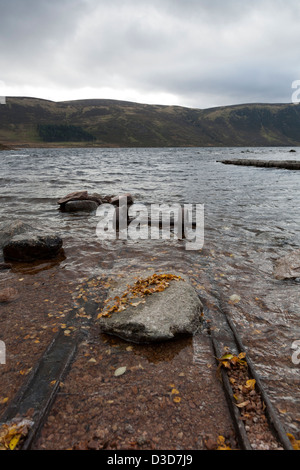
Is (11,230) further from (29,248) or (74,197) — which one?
(74,197)

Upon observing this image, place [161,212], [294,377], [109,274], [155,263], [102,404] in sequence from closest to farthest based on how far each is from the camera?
[102,404] < [294,377] < [109,274] < [155,263] < [161,212]

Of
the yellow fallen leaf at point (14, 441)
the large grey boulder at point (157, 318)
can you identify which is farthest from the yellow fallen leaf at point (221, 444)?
the yellow fallen leaf at point (14, 441)

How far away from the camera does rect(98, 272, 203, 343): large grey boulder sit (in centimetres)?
460

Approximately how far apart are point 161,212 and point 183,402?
477 inches

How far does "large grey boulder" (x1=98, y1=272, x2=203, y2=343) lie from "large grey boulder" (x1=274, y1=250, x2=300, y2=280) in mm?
3116

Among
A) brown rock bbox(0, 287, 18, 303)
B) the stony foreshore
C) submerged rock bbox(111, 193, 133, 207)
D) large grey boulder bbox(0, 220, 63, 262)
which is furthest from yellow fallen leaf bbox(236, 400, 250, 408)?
the stony foreshore

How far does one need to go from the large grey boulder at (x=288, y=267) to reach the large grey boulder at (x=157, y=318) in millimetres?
3116

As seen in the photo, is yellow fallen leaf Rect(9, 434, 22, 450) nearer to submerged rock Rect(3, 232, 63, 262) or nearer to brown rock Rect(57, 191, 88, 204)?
submerged rock Rect(3, 232, 63, 262)

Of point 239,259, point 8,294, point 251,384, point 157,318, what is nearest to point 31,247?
point 8,294

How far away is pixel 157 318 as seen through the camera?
4758mm

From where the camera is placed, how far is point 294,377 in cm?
393
